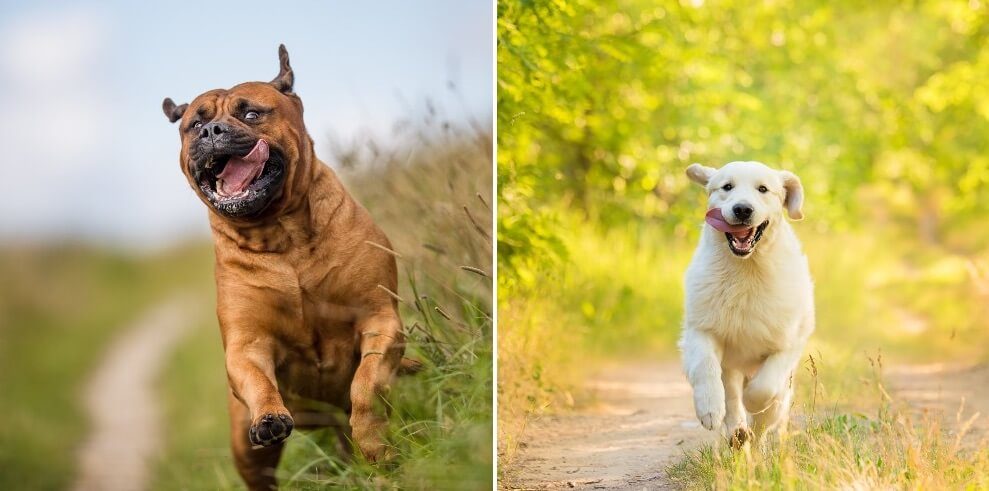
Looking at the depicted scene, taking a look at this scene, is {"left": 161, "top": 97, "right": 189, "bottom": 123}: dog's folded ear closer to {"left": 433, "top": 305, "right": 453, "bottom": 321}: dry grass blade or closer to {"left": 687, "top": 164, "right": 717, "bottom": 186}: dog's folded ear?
{"left": 433, "top": 305, "right": 453, "bottom": 321}: dry grass blade

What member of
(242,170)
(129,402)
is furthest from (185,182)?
(129,402)

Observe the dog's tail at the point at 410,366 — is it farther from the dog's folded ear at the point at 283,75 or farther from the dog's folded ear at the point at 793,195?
the dog's folded ear at the point at 793,195

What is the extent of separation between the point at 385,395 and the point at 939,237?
11437 millimetres

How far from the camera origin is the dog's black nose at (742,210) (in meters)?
3.71

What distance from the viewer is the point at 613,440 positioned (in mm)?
4840

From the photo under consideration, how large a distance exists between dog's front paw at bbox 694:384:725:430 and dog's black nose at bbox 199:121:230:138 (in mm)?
1933

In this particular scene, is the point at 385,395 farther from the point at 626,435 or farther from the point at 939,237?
the point at 939,237

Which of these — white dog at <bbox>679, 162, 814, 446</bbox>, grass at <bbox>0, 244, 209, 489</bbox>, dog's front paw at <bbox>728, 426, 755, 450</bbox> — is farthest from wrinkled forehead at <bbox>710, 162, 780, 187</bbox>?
grass at <bbox>0, 244, 209, 489</bbox>

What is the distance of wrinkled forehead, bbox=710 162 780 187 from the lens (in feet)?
12.5

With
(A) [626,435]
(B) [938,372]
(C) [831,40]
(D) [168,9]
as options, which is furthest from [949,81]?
(D) [168,9]

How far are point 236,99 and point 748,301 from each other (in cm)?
206

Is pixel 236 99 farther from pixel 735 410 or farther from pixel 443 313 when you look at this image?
pixel 735 410

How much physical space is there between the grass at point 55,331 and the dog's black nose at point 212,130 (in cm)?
135

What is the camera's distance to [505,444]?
4445mm
